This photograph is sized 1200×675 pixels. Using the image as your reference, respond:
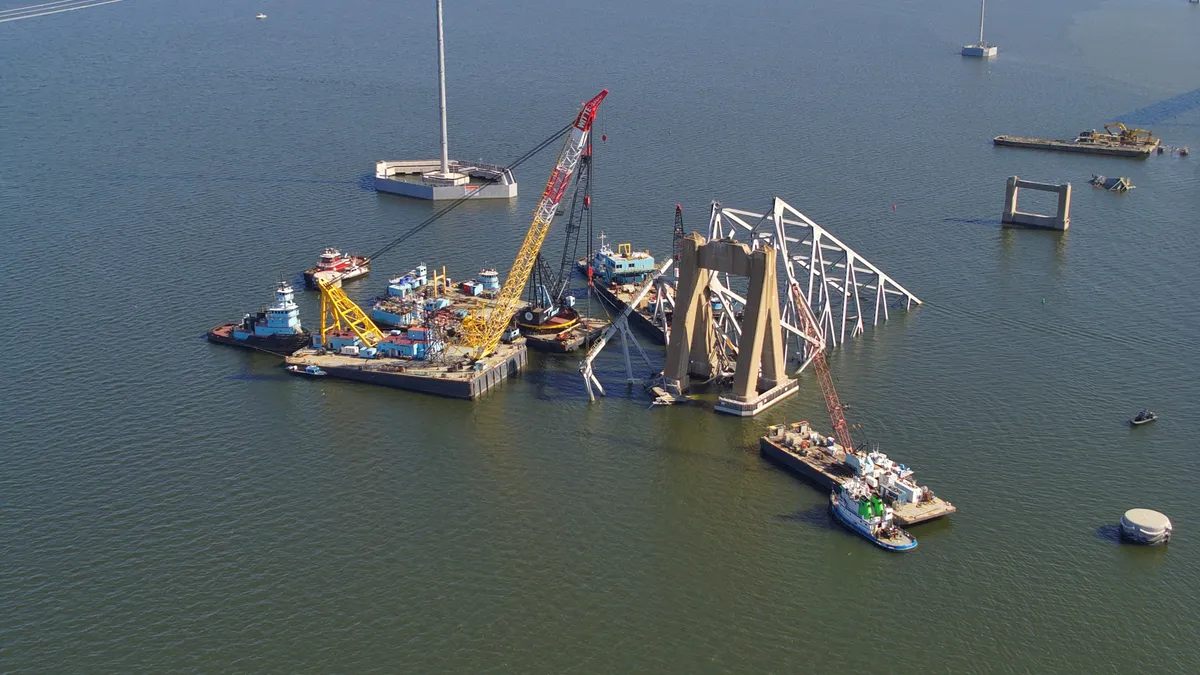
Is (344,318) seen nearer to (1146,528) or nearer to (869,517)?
(869,517)

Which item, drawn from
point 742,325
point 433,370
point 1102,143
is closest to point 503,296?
point 433,370

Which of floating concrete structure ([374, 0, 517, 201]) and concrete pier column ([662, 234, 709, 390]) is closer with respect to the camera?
concrete pier column ([662, 234, 709, 390])

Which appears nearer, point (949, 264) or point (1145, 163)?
point (949, 264)

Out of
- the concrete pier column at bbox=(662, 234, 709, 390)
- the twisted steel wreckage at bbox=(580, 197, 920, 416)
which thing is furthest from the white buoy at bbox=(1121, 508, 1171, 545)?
the concrete pier column at bbox=(662, 234, 709, 390)

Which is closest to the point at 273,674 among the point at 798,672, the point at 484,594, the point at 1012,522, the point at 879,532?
the point at 484,594

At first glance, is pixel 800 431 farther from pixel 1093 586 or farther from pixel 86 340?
pixel 86 340

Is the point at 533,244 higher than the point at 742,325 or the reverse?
higher

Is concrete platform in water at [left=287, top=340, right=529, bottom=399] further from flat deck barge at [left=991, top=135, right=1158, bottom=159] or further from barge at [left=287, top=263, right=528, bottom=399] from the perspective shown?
flat deck barge at [left=991, top=135, right=1158, bottom=159]
